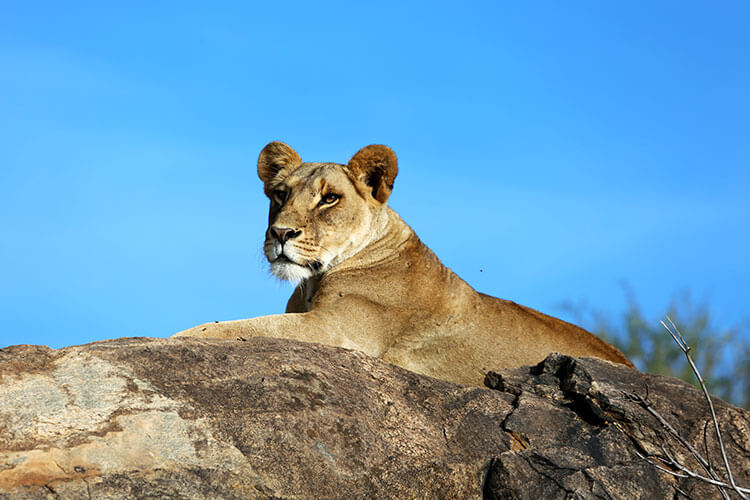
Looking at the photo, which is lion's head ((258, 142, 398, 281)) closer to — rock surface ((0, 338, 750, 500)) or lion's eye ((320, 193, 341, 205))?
lion's eye ((320, 193, 341, 205))

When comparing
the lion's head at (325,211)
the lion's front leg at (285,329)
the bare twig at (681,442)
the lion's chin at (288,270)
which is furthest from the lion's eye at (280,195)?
the bare twig at (681,442)

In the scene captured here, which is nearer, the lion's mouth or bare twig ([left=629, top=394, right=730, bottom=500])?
bare twig ([left=629, top=394, right=730, bottom=500])

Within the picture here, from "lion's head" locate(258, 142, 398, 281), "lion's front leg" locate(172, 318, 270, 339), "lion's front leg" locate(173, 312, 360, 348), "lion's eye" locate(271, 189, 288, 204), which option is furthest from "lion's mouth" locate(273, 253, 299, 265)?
"lion's front leg" locate(172, 318, 270, 339)

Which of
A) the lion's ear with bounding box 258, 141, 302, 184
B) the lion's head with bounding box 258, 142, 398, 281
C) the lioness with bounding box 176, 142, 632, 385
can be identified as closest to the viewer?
the lioness with bounding box 176, 142, 632, 385

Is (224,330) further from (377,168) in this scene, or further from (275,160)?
(275,160)

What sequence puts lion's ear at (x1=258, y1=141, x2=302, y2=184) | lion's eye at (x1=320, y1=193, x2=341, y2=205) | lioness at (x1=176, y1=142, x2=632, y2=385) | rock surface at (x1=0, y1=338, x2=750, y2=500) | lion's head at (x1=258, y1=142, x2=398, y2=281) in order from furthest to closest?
1. lion's ear at (x1=258, y1=141, x2=302, y2=184)
2. lion's eye at (x1=320, y1=193, x2=341, y2=205)
3. lion's head at (x1=258, y1=142, x2=398, y2=281)
4. lioness at (x1=176, y1=142, x2=632, y2=385)
5. rock surface at (x1=0, y1=338, x2=750, y2=500)

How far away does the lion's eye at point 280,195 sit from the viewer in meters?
8.59

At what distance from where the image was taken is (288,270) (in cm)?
820

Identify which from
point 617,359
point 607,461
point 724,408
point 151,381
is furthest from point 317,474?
point 617,359

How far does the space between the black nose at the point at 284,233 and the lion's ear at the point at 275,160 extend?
1278 mm

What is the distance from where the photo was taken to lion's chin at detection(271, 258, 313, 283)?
8188 millimetres

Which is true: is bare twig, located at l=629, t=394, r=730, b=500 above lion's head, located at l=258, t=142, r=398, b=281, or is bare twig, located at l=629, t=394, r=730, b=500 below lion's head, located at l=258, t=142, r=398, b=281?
below

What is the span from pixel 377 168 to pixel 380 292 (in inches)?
49.4

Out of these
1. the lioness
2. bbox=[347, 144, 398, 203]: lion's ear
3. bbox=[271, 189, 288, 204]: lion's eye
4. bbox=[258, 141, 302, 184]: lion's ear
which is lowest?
the lioness
